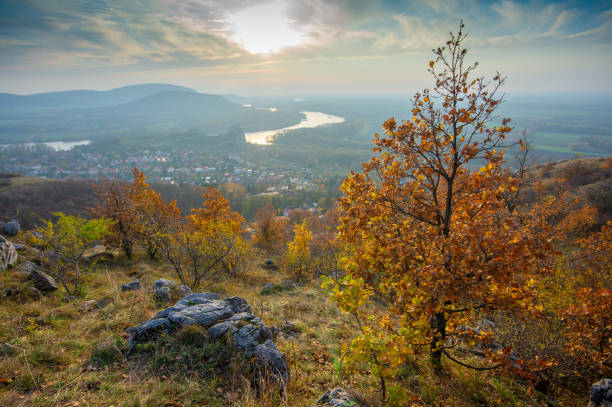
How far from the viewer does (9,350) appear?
5512 millimetres

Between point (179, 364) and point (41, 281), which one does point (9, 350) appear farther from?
point (41, 281)

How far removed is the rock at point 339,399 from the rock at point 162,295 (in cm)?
717

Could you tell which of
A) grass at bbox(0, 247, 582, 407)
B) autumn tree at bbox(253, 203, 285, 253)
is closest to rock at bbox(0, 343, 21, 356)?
grass at bbox(0, 247, 582, 407)

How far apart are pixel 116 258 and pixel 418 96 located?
21300 millimetres

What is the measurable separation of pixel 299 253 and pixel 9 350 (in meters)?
16.2

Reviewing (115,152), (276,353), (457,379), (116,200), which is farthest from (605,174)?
(115,152)

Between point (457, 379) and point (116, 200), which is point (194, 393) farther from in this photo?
point (116, 200)

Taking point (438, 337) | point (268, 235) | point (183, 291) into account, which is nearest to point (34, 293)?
point (183, 291)

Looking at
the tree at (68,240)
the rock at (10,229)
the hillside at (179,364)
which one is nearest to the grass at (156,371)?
the hillside at (179,364)

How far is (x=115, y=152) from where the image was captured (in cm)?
16012

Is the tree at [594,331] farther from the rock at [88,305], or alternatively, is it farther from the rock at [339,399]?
the rock at [88,305]

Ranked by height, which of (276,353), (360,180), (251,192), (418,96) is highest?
(418,96)

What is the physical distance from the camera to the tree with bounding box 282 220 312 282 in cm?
2017

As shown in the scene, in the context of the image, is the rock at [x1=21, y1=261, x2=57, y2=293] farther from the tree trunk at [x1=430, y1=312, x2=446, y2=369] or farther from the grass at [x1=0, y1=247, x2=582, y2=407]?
the tree trunk at [x1=430, y1=312, x2=446, y2=369]
